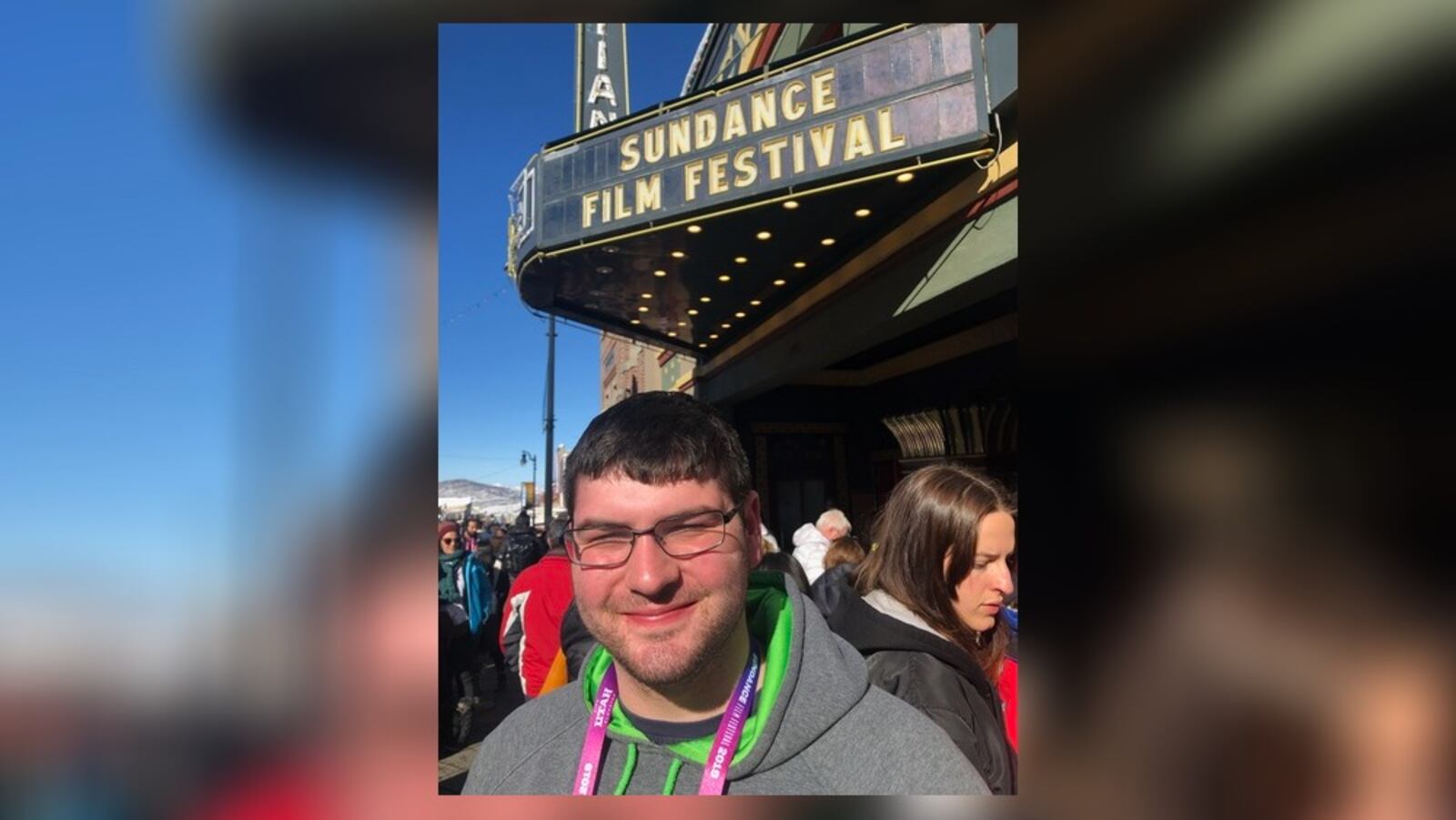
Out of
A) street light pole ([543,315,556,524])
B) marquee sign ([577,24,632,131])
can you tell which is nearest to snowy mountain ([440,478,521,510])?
street light pole ([543,315,556,524])

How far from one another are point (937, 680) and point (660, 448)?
0.97m

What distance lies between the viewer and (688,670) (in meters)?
1.71

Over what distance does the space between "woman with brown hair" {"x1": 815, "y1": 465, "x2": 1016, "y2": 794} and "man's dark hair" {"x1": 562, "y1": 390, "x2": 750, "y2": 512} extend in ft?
1.63

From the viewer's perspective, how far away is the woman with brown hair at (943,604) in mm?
1681

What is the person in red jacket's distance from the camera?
2154 millimetres

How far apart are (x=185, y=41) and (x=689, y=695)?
89.2 inches

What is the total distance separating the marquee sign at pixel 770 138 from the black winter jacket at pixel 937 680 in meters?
1.62

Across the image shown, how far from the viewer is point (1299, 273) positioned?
6.23 ft

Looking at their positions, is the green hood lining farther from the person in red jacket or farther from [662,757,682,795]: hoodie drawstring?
the person in red jacket

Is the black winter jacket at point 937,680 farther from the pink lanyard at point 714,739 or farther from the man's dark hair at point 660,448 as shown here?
the man's dark hair at point 660,448

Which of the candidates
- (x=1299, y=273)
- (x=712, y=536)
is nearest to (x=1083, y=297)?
(x=1299, y=273)

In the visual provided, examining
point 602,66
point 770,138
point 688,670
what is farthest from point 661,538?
point 602,66

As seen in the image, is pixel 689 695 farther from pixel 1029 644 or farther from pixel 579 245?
pixel 579 245

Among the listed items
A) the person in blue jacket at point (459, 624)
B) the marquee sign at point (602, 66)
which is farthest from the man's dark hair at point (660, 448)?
the marquee sign at point (602, 66)
